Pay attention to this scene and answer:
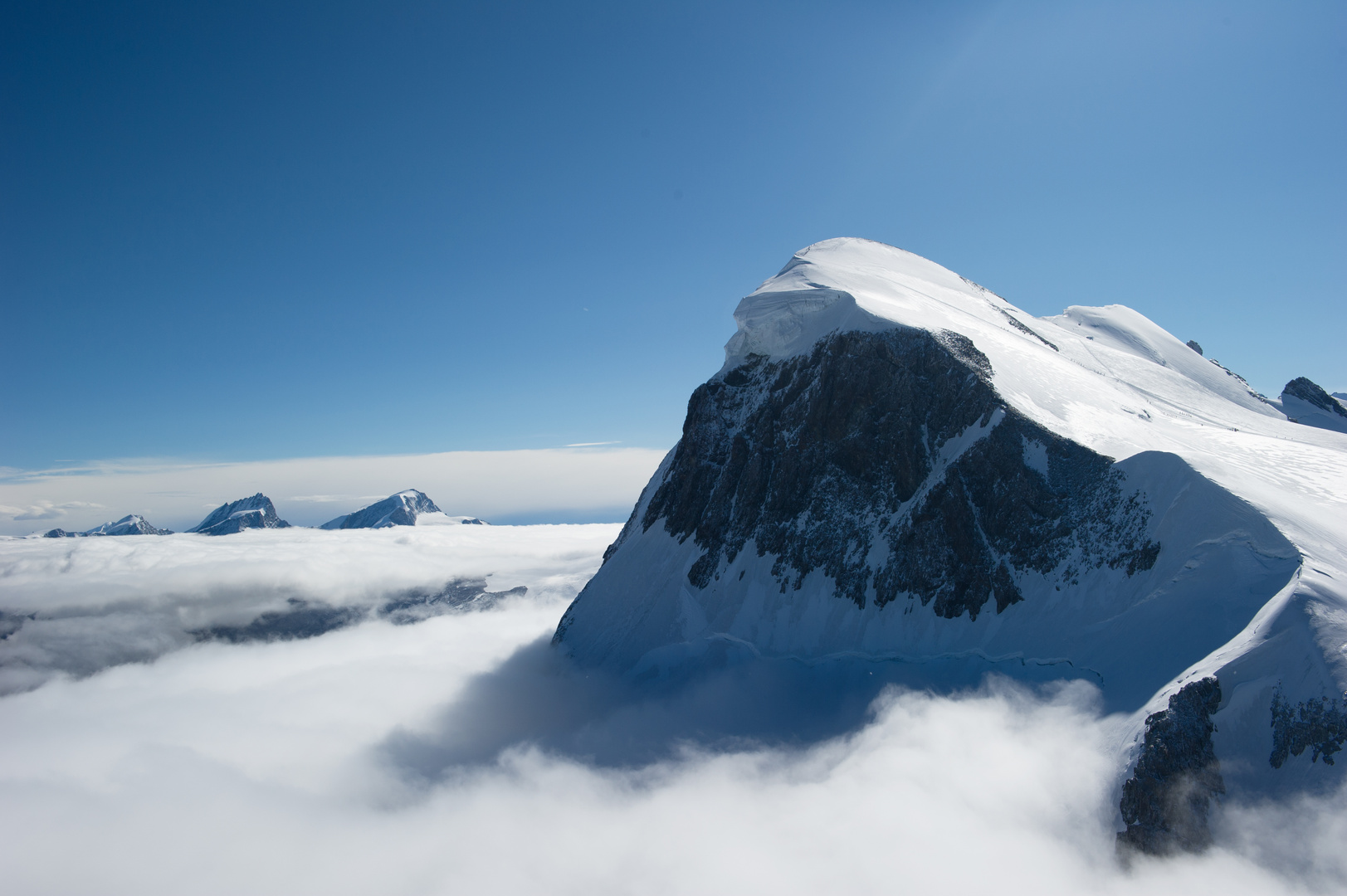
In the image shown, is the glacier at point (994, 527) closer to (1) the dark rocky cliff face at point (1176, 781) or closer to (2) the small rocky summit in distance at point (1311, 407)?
(1) the dark rocky cliff face at point (1176, 781)

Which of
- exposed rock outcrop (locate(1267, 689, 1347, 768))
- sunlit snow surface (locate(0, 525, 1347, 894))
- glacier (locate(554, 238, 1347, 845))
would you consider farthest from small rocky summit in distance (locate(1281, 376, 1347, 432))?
sunlit snow surface (locate(0, 525, 1347, 894))

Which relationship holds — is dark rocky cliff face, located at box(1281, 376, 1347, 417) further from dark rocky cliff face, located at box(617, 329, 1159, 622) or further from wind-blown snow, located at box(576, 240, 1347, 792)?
dark rocky cliff face, located at box(617, 329, 1159, 622)

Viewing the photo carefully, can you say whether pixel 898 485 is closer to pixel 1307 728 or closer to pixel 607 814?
pixel 1307 728

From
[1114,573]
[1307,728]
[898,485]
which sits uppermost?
[898,485]

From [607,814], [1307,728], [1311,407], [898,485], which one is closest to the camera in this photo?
[1307,728]

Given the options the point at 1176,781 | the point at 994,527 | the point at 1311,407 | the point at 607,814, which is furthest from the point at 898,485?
the point at 1311,407

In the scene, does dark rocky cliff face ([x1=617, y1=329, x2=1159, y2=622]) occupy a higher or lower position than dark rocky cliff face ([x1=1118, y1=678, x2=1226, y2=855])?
higher

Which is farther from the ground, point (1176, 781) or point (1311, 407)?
point (1311, 407)
